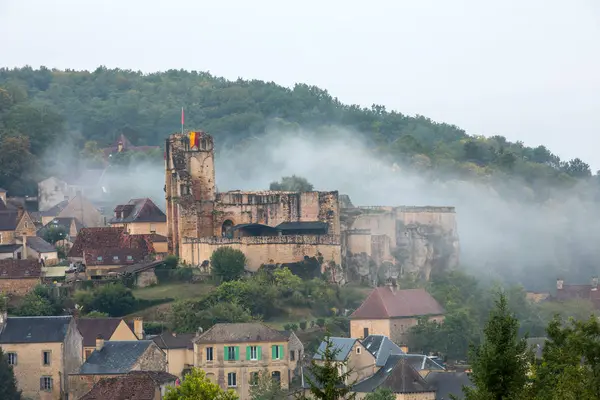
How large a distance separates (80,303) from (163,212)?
17.5 meters

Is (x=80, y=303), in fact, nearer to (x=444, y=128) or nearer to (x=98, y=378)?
(x=98, y=378)

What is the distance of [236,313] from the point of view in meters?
86.1

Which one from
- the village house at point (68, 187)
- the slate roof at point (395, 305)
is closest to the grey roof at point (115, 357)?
the slate roof at point (395, 305)

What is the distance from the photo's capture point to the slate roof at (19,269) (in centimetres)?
9162

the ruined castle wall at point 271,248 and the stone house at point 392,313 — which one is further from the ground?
the ruined castle wall at point 271,248

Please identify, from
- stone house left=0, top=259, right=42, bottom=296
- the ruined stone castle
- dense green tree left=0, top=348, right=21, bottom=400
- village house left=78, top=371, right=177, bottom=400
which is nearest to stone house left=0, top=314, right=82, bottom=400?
dense green tree left=0, top=348, right=21, bottom=400

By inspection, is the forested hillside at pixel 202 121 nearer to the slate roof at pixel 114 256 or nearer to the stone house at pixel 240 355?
the slate roof at pixel 114 256

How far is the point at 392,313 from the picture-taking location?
8869 centimetres

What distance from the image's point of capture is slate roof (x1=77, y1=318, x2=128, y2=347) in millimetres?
80312

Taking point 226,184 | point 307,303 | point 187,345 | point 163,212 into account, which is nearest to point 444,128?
point 226,184

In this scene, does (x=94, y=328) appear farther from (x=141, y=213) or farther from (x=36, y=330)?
(x=141, y=213)

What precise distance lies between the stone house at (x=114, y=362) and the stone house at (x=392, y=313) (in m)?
13.6

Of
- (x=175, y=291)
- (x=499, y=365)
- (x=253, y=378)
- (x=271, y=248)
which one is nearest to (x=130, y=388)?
(x=253, y=378)

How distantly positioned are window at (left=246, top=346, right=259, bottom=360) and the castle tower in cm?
2014
